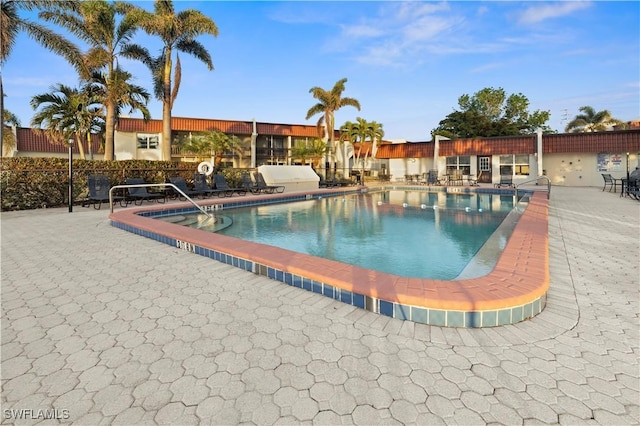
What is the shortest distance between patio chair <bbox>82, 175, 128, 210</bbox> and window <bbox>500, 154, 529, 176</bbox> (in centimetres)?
2486

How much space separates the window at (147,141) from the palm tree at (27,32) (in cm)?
1483

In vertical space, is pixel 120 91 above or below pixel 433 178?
above

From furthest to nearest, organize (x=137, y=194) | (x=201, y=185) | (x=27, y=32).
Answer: (x=201, y=185), (x=27, y=32), (x=137, y=194)

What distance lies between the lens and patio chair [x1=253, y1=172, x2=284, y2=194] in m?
15.7

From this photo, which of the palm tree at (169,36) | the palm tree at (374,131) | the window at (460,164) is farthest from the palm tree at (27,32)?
the window at (460,164)

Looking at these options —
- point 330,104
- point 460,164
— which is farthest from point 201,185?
point 460,164

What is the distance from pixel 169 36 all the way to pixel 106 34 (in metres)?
2.60

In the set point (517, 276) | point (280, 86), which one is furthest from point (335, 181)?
point (517, 276)

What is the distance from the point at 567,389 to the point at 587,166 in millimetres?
26629

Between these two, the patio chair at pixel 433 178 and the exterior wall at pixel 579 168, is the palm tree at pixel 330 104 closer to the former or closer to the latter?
the patio chair at pixel 433 178

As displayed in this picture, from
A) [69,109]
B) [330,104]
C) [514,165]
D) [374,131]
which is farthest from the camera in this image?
[374,131]

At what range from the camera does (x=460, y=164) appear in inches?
1078

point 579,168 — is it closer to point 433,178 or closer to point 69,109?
point 433,178

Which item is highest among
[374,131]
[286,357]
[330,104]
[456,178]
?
[330,104]
